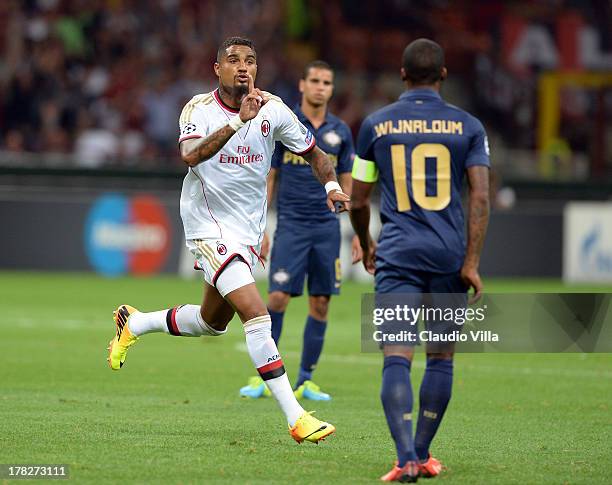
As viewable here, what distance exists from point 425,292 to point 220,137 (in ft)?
5.26

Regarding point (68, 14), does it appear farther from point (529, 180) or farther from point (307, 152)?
point (307, 152)

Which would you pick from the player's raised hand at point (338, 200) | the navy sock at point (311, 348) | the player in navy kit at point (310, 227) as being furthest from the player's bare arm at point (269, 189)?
the player's raised hand at point (338, 200)

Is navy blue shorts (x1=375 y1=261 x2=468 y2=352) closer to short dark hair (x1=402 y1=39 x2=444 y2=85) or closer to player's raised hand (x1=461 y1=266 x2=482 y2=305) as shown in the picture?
player's raised hand (x1=461 y1=266 x2=482 y2=305)

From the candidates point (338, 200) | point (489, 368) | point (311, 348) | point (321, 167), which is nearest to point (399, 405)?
point (338, 200)

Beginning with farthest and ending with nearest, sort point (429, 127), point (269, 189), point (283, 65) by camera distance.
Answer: point (283, 65) < point (269, 189) < point (429, 127)

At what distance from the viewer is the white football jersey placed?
8.24 m

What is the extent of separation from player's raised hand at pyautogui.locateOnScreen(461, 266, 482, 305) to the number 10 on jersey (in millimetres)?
359

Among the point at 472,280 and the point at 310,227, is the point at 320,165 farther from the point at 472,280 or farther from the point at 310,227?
the point at 310,227

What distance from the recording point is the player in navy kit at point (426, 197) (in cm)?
688

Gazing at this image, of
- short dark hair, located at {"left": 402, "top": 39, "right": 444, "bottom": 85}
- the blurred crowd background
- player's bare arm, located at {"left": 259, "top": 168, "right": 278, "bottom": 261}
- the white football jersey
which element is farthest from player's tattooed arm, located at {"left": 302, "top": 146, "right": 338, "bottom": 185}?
the blurred crowd background

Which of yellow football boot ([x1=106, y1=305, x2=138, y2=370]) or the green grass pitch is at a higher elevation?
yellow football boot ([x1=106, y1=305, x2=138, y2=370])

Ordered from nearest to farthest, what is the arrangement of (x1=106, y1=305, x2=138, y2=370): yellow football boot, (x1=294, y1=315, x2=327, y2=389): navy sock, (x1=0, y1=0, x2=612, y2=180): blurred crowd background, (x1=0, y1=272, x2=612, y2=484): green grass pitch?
Result: (x1=0, y1=272, x2=612, y2=484): green grass pitch < (x1=106, y1=305, x2=138, y2=370): yellow football boot < (x1=294, y1=315, x2=327, y2=389): navy sock < (x1=0, y1=0, x2=612, y2=180): blurred crowd background

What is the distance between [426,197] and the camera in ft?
22.7

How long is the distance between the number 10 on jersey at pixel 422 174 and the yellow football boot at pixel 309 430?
4.86 ft
